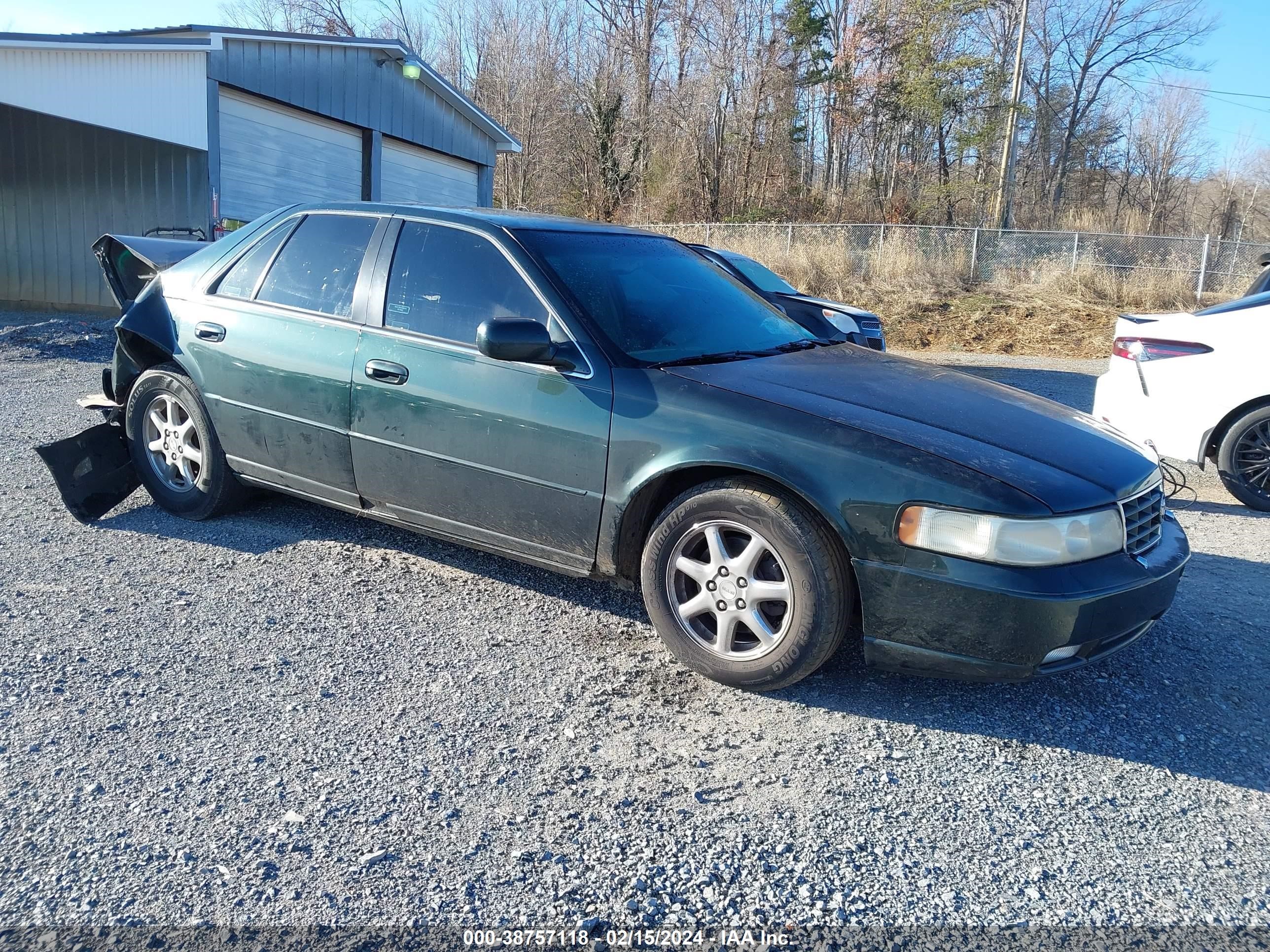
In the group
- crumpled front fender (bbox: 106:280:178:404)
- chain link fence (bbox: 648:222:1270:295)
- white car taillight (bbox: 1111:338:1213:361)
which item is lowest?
crumpled front fender (bbox: 106:280:178:404)

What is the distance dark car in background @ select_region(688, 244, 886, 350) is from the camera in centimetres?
970

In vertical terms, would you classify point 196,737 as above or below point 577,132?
below

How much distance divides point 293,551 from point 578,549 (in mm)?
1714

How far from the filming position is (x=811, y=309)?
10.2 metres

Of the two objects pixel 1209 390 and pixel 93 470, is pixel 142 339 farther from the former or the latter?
pixel 1209 390

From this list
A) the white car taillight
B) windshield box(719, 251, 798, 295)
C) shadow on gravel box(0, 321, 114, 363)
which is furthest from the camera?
shadow on gravel box(0, 321, 114, 363)

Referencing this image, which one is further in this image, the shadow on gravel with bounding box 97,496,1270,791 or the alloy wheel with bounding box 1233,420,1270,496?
the alloy wheel with bounding box 1233,420,1270,496

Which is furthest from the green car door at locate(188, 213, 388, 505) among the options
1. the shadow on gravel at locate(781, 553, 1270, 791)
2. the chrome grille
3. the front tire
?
the chrome grille

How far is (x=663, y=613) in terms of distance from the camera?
11.3 ft

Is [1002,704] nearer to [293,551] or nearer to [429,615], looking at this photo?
[429,615]

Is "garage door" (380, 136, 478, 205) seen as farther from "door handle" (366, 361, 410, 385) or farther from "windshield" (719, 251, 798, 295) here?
"door handle" (366, 361, 410, 385)

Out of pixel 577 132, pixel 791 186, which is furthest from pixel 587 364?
pixel 577 132

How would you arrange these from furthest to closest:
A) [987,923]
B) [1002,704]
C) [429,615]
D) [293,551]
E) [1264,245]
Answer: [1264,245]
[293,551]
[429,615]
[1002,704]
[987,923]

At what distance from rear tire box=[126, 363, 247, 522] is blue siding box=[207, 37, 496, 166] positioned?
1165cm
